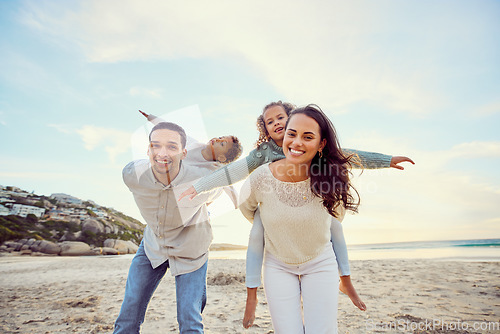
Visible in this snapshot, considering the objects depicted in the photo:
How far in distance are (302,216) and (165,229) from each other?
141 cm

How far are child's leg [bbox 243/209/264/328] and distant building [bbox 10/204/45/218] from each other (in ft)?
109

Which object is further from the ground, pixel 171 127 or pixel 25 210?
pixel 25 210

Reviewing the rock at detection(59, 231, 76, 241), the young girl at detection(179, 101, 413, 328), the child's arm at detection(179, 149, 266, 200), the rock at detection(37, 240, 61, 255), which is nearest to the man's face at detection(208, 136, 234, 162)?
the young girl at detection(179, 101, 413, 328)

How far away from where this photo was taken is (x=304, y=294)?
95.0 inches

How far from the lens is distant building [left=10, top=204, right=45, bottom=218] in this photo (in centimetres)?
2787

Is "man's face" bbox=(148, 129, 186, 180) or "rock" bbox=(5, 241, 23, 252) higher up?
"man's face" bbox=(148, 129, 186, 180)

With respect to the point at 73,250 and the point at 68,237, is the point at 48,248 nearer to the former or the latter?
the point at 73,250

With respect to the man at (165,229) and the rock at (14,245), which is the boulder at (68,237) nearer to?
the rock at (14,245)

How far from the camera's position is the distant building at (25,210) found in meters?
27.9

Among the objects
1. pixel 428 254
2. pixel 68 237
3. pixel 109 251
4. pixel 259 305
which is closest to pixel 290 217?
pixel 259 305

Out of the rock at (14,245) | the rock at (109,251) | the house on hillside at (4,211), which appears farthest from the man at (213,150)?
the house on hillside at (4,211)

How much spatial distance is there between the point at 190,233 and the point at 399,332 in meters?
3.42

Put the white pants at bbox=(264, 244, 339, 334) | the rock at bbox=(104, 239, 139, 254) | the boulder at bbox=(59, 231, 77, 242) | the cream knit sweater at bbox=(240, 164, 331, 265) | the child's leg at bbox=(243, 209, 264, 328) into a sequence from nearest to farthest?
the white pants at bbox=(264, 244, 339, 334), the cream knit sweater at bbox=(240, 164, 331, 265), the child's leg at bbox=(243, 209, 264, 328), the rock at bbox=(104, 239, 139, 254), the boulder at bbox=(59, 231, 77, 242)

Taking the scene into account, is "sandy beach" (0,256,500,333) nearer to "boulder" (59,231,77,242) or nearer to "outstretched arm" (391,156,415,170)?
"outstretched arm" (391,156,415,170)
